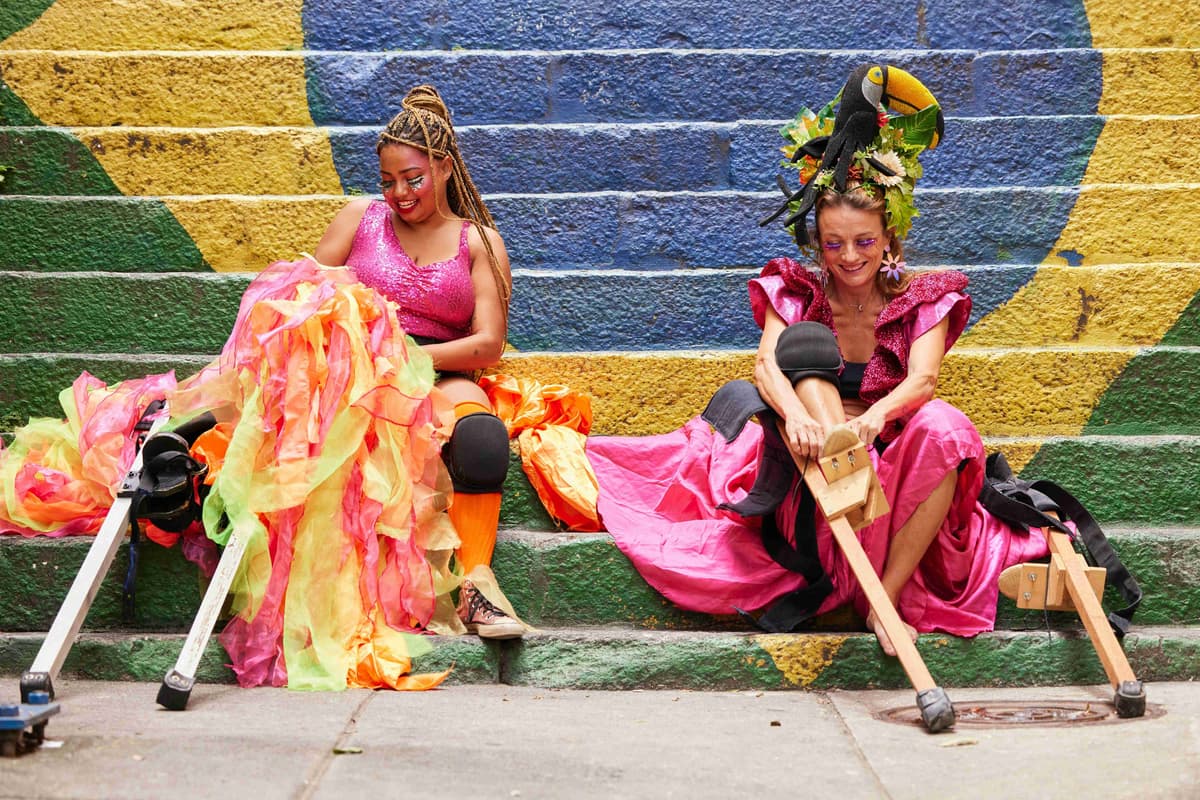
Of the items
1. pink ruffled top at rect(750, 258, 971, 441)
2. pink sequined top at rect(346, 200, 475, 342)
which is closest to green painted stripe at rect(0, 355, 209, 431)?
pink sequined top at rect(346, 200, 475, 342)

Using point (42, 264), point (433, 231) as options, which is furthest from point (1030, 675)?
point (42, 264)

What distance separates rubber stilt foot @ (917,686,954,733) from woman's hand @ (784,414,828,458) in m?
0.65

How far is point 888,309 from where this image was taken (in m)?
3.97

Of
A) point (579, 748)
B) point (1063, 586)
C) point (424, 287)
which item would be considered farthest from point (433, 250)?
point (1063, 586)

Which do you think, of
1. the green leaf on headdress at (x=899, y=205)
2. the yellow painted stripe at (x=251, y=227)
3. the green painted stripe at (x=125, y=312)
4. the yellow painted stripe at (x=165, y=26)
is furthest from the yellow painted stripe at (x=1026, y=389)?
the yellow painted stripe at (x=165, y=26)

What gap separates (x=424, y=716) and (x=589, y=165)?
283 centimetres

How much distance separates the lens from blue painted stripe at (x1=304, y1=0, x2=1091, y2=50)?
246 inches

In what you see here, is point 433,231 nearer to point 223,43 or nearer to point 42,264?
point 42,264

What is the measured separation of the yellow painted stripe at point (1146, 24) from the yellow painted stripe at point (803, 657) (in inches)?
143

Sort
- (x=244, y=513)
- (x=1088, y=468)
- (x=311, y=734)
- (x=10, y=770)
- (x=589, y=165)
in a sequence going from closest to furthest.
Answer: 1. (x=10, y=770)
2. (x=311, y=734)
3. (x=244, y=513)
4. (x=1088, y=468)
5. (x=589, y=165)

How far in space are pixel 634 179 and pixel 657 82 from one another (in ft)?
1.85

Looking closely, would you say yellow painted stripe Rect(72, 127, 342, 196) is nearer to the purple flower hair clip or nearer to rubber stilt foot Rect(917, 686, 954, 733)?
the purple flower hair clip

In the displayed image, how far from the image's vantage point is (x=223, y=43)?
618 centimetres

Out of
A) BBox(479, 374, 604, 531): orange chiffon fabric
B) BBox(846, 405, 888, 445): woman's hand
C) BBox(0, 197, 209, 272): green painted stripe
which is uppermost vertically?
BBox(0, 197, 209, 272): green painted stripe
